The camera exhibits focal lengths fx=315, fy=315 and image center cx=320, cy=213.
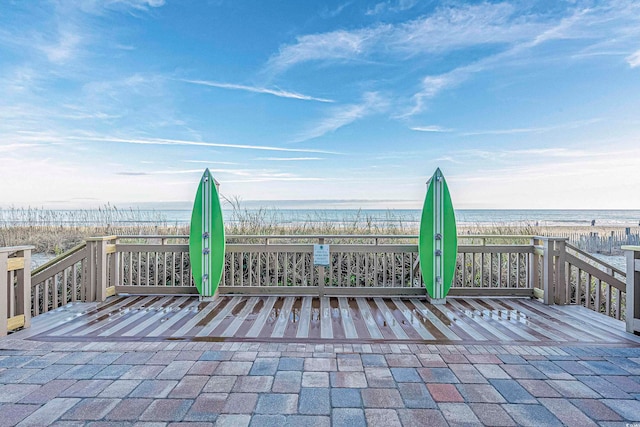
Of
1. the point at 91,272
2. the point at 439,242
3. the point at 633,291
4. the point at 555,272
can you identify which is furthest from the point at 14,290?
the point at 555,272

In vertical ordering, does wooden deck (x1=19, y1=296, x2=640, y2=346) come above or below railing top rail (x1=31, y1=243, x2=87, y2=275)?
below

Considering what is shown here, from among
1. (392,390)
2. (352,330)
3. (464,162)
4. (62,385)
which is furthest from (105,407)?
(464,162)

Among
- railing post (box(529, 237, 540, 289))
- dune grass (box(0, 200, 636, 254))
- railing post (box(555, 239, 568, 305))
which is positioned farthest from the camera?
dune grass (box(0, 200, 636, 254))

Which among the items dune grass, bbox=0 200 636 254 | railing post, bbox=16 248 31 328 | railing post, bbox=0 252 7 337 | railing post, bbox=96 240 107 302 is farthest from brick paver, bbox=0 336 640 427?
dune grass, bbox=0 200 636 254

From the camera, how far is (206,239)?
4.38 meters

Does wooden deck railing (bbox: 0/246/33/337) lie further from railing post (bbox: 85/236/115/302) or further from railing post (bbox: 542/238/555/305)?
railing post (bbox: 542/238/555/305)

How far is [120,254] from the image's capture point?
4949 millimetres

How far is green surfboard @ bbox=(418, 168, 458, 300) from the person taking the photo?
4.25 meters

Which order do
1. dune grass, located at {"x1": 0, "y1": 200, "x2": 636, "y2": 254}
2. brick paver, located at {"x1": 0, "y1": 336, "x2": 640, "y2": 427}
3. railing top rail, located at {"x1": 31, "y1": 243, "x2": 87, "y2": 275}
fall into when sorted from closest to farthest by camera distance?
brick paver, located at {"x1": 0, "y1": 336, "x2": 640, "y2": 427}
railing top rail, located at {"x1": 31, "y1": 243, "x2": 87, "y2": 275}
dune grass, located at {"x1": 0, "y1": 200, "x2": 636, "y2": 254}

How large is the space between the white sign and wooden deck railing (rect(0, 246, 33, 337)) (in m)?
3.17

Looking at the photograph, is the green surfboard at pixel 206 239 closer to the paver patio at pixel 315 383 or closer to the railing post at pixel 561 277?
the paver patio at pixel 315 383

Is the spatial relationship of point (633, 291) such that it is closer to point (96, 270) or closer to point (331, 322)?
point (331, 322)

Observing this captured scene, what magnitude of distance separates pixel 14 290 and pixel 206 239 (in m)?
1.99

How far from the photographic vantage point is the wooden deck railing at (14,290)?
295 centimetres
